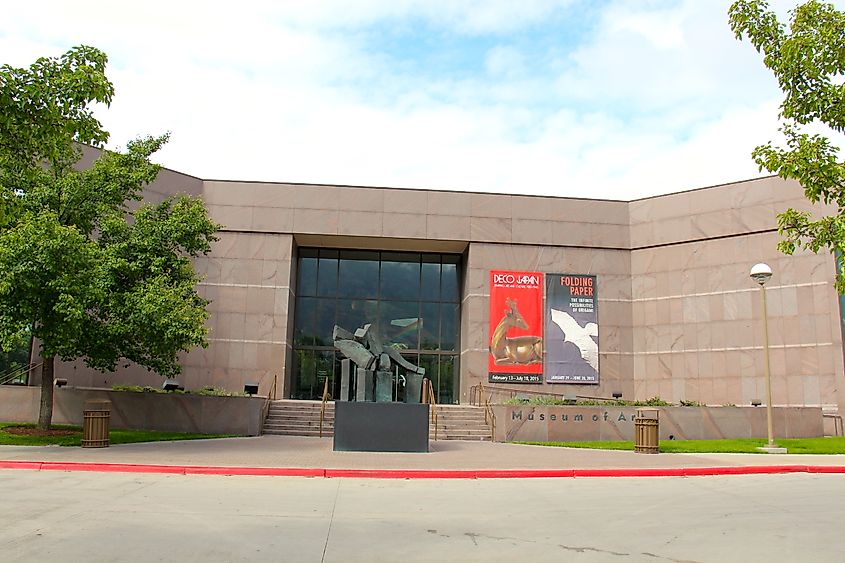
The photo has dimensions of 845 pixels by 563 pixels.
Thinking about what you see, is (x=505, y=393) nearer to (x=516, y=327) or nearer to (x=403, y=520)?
(x=516, y=327)

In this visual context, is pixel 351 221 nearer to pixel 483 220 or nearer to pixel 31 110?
pixel 483 220

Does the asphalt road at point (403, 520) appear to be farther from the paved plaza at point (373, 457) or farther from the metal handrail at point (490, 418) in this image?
the metal handrail at point (490, 418)

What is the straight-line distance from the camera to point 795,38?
1130cm

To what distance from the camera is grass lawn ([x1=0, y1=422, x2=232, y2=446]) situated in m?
18.6

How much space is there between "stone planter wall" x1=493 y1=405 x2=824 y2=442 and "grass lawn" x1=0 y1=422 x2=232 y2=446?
9.37m

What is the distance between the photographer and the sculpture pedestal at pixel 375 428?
18.7 metres

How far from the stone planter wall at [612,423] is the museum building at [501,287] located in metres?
7.04

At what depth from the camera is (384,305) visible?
1484 inches

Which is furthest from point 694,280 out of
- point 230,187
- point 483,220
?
point 230,187

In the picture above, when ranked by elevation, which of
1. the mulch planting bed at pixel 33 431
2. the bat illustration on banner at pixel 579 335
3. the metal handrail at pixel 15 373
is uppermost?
the bat illustration on banner at pixel 579 335

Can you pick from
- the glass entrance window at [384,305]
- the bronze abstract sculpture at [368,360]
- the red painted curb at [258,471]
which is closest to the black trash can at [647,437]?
the bronze abstract sculpture at [368,360]

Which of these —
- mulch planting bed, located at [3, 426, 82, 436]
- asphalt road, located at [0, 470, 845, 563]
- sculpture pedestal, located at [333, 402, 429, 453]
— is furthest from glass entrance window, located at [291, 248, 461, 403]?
asphalt road, located at [0, 470, 845, 563]

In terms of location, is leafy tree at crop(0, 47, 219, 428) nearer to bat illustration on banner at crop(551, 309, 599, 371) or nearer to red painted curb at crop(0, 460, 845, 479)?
red painted curb at crop(0, 460, 845, 479)

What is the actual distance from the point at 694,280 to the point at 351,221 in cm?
1636
